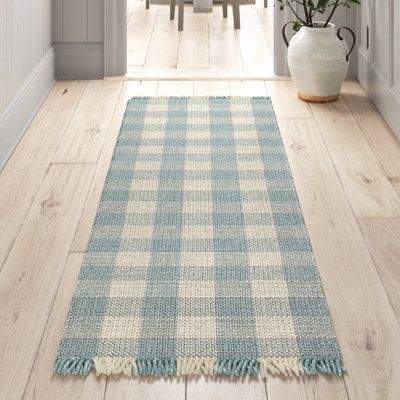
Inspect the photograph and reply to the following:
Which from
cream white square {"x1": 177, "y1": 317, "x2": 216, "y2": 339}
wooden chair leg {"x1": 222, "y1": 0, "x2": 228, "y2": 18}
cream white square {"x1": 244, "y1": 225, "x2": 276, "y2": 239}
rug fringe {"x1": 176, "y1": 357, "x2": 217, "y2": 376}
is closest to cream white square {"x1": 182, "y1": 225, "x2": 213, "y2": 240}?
cream white square {"x1": 244, "y1": 225, "x2": 276, "y2": 239}

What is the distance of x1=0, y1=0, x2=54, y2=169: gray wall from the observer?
298cm

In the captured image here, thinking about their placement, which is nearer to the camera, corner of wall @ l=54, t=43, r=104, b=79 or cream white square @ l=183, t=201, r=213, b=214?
cream white square @ l=183, t=201, r=213, b=214

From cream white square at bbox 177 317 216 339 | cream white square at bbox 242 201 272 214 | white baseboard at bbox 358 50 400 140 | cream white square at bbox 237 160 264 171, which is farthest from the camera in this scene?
white baseboard at bbox 358 50 400 140

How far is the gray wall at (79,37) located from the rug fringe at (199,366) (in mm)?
2612

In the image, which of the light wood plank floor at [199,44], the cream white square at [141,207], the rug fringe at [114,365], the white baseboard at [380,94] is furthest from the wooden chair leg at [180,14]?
the rug fringe at [114,365]

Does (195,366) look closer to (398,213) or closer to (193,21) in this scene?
(398,213)

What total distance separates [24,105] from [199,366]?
6.25 feet

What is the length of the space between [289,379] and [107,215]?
0.98 metres

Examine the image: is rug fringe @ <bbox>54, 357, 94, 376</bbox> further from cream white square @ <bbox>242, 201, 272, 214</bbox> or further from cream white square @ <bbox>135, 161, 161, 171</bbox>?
cream white square @ <bbox>135, 161, 161, 171</bbox>

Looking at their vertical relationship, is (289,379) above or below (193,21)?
below

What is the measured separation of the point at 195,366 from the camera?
1707 millimetres

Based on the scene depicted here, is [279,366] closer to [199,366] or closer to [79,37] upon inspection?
[199,366]

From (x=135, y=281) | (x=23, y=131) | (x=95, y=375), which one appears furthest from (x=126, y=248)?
(x=23, y=131)

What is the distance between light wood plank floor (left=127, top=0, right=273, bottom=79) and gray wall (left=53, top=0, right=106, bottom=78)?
0.21 meters
